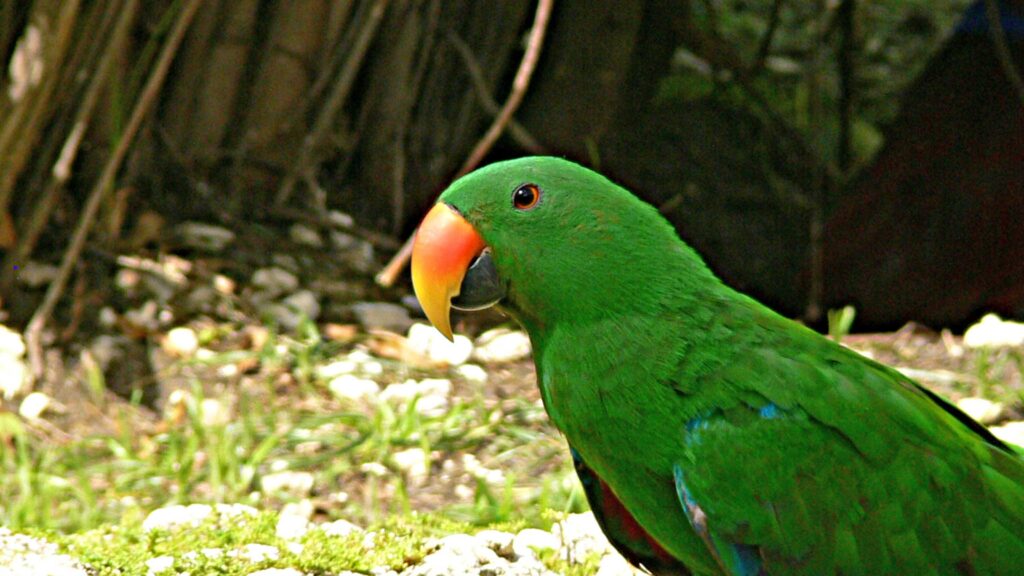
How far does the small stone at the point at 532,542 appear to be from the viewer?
224 centimetres

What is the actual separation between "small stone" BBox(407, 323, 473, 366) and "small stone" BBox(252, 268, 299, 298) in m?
0.42

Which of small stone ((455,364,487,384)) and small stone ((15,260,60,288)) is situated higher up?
small stone ((15,260,60,288))

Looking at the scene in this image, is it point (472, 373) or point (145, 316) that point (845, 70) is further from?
point (145, 316)

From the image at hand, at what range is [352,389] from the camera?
3.12 m

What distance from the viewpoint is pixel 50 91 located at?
10.6 feet

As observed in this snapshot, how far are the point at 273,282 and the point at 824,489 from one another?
2.16 meters

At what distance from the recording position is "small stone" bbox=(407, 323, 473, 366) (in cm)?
333

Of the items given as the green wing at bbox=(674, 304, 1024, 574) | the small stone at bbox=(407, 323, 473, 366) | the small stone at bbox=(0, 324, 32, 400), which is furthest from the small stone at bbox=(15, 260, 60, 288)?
the green wing at bbox=(674, 304, 1024, 574)

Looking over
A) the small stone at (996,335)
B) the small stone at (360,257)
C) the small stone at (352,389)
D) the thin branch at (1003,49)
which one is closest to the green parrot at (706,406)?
the small stone at (352,389)

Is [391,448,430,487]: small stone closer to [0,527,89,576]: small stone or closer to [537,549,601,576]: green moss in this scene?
[537,549,601,576]: green moss

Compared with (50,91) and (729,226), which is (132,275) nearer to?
(50,91)

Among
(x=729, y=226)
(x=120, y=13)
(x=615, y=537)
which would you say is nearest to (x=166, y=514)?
(x=615, y=537)

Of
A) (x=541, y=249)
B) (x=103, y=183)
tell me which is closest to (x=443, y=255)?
(x=541, y=249)

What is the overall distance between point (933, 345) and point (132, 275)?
2.23m
